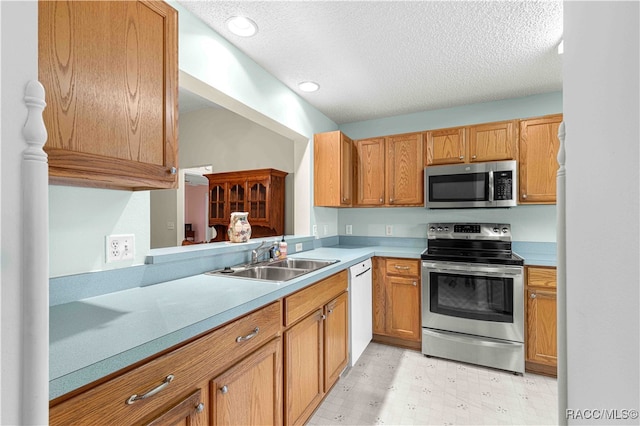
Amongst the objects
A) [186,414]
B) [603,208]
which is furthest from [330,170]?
[603,208]

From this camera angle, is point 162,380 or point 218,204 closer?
point 162,380

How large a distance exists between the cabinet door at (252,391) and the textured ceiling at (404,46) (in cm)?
→ 177

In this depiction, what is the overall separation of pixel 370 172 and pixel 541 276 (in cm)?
177

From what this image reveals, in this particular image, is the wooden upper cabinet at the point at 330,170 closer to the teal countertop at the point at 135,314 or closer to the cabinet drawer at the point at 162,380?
the teal countertop at the point at 135,314

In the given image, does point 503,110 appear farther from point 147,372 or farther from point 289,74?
point 147,372

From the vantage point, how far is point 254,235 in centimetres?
382

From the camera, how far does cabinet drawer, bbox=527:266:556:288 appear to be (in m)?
2.34

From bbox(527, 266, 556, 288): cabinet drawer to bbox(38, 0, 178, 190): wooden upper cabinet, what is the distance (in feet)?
8.52

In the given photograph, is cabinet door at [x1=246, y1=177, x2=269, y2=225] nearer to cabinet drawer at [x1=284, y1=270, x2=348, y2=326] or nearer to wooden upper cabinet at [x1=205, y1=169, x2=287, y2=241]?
wooden upper cabinet at [x1=205, y1=169, x2=287, y2=241]

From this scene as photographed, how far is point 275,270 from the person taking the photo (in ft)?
7.03

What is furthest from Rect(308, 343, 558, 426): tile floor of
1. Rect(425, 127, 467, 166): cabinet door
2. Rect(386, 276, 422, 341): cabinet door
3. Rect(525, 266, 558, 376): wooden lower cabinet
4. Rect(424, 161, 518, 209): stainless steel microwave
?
Rect(425, 127, 467, 166): cabinet door

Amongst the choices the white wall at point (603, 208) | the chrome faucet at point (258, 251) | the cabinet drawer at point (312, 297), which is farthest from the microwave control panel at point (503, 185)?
the white wall at point (603, 208)

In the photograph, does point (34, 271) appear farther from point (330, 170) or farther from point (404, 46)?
point (330, 170)

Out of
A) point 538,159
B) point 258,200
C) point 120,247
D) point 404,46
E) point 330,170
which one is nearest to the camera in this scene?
point 120,247
